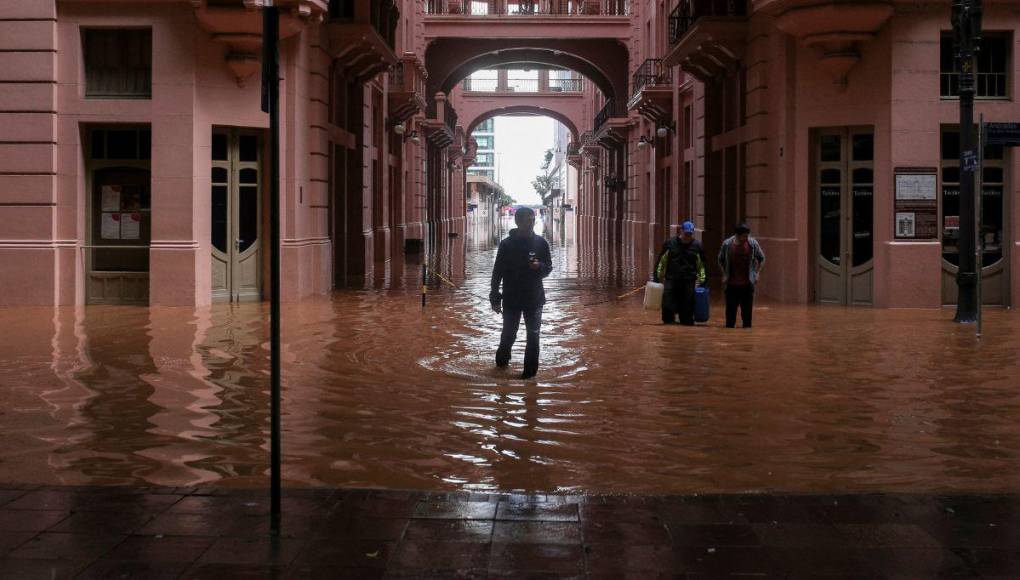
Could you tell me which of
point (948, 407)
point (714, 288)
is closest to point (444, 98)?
point (714, 288)

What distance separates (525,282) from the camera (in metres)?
11.9

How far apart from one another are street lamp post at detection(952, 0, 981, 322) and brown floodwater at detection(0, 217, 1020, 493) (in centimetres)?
50

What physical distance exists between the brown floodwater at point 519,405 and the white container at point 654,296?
243 millimetres

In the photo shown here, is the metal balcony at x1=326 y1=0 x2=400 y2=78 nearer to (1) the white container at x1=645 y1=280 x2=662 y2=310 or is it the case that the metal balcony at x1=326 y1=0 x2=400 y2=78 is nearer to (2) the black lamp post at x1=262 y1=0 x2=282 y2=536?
(1) the white container at x1=645 y1=280 x2=662 y2=310

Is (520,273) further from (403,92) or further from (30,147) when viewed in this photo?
(403,92)

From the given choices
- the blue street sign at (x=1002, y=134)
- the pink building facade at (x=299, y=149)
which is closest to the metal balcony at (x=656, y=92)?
the pink building facade at (x=299, y=149)

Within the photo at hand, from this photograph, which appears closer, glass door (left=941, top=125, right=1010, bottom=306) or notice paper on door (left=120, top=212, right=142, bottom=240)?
glass door (left=941, top=125, right=1010, bottom=306)

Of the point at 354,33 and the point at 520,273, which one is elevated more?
the point at 354,33

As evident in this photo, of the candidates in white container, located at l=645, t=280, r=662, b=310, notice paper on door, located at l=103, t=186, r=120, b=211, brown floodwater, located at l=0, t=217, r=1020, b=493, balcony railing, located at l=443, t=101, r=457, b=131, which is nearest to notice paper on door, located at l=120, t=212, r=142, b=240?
notice paper on door, located at l=103, t=186, r=120, b=211

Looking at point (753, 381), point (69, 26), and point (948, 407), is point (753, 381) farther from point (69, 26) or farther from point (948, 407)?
point (69, 26)

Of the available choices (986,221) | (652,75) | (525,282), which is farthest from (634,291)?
(652,75)

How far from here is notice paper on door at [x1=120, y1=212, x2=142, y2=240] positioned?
20750 mm

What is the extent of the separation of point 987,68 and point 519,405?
45.4ft

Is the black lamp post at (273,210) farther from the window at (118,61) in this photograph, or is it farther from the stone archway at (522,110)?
the stone archway at (522,110)
